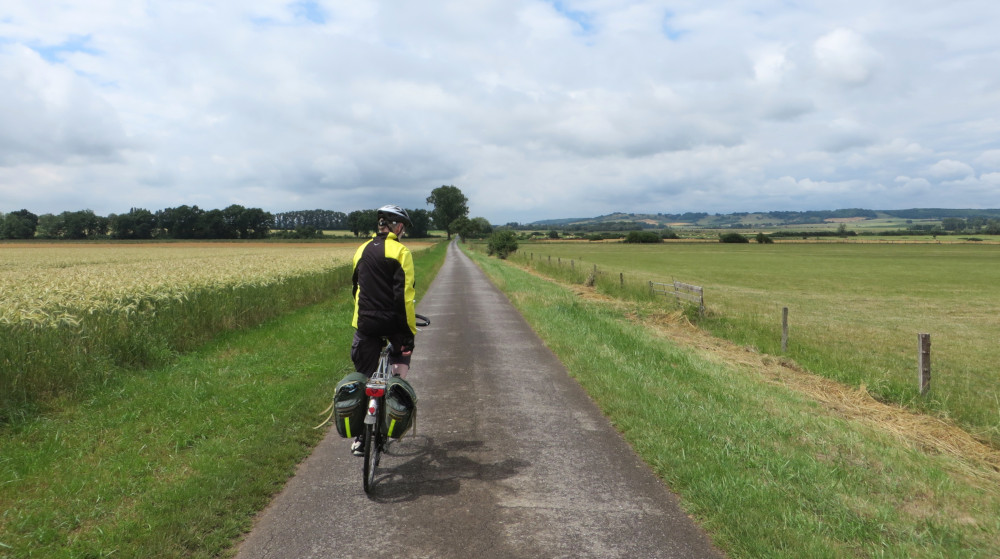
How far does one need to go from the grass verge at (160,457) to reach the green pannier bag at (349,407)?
809mm

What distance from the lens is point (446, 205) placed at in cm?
14488

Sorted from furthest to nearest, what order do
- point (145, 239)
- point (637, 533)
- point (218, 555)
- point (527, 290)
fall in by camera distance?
point (145, 239) < point (527, 290) < point (637, 533) < point (218, 555)

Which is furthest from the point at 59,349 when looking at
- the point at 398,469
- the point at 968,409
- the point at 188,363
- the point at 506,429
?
the point at 968,409

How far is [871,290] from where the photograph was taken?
31172 millimetres

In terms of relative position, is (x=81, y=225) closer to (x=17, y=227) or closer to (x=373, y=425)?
(x=17, y=227)

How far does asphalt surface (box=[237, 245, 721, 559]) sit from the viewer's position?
363 cm

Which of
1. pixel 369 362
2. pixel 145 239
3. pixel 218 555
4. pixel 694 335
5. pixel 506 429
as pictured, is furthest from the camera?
pixel 145 239

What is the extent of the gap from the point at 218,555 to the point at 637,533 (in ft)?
9.47

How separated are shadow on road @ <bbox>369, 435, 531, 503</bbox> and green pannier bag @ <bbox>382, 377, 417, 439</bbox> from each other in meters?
0.47

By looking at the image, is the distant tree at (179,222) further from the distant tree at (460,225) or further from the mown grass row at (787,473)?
the mown grass row at (787,473)

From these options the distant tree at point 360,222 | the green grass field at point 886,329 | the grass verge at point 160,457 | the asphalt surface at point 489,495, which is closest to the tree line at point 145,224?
the distant tree at point 360,222

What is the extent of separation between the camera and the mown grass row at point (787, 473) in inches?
145

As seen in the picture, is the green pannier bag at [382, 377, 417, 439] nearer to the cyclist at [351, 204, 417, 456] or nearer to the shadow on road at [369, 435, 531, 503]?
the cyclist at [351, 204, 417, 456]

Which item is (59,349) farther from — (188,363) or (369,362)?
(369,362)
